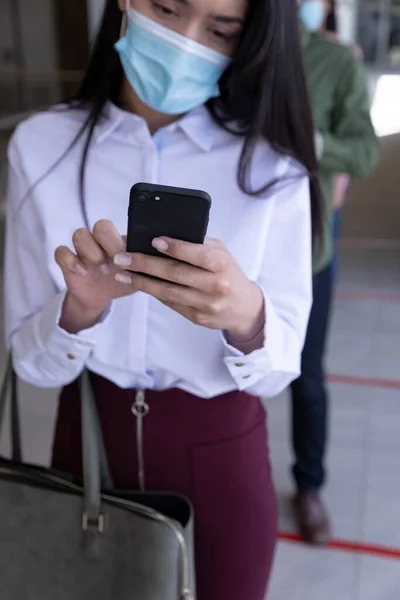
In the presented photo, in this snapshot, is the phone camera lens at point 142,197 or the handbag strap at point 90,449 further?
the handbag strap at point 90,449

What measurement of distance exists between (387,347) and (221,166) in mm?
2395

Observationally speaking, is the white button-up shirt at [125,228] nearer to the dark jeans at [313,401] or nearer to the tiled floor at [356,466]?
the dark jeans at [313,401]

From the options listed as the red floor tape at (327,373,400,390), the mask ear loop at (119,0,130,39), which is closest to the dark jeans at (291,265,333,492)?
the red floor tape at (327,373,400,390)

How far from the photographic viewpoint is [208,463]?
1021 mm

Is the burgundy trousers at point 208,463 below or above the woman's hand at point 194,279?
below

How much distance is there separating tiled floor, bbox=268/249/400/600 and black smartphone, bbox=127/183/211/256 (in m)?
1.43

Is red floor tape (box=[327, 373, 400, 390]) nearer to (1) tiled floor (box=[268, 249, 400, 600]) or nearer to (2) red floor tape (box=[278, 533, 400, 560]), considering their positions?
(1) tiled floor (box=[268, 249, 400, 600])

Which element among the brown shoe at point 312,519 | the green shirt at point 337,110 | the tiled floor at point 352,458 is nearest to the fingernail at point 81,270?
the green shirt at point 337,110

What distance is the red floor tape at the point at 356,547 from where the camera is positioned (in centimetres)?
198

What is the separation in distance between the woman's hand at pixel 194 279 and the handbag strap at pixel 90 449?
0.23m

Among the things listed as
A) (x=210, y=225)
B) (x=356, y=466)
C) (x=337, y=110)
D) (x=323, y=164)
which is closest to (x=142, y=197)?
(x=210, y=225)

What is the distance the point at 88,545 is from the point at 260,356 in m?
0.33

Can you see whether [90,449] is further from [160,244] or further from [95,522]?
[160,244]

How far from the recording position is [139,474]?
1038 millimetres
